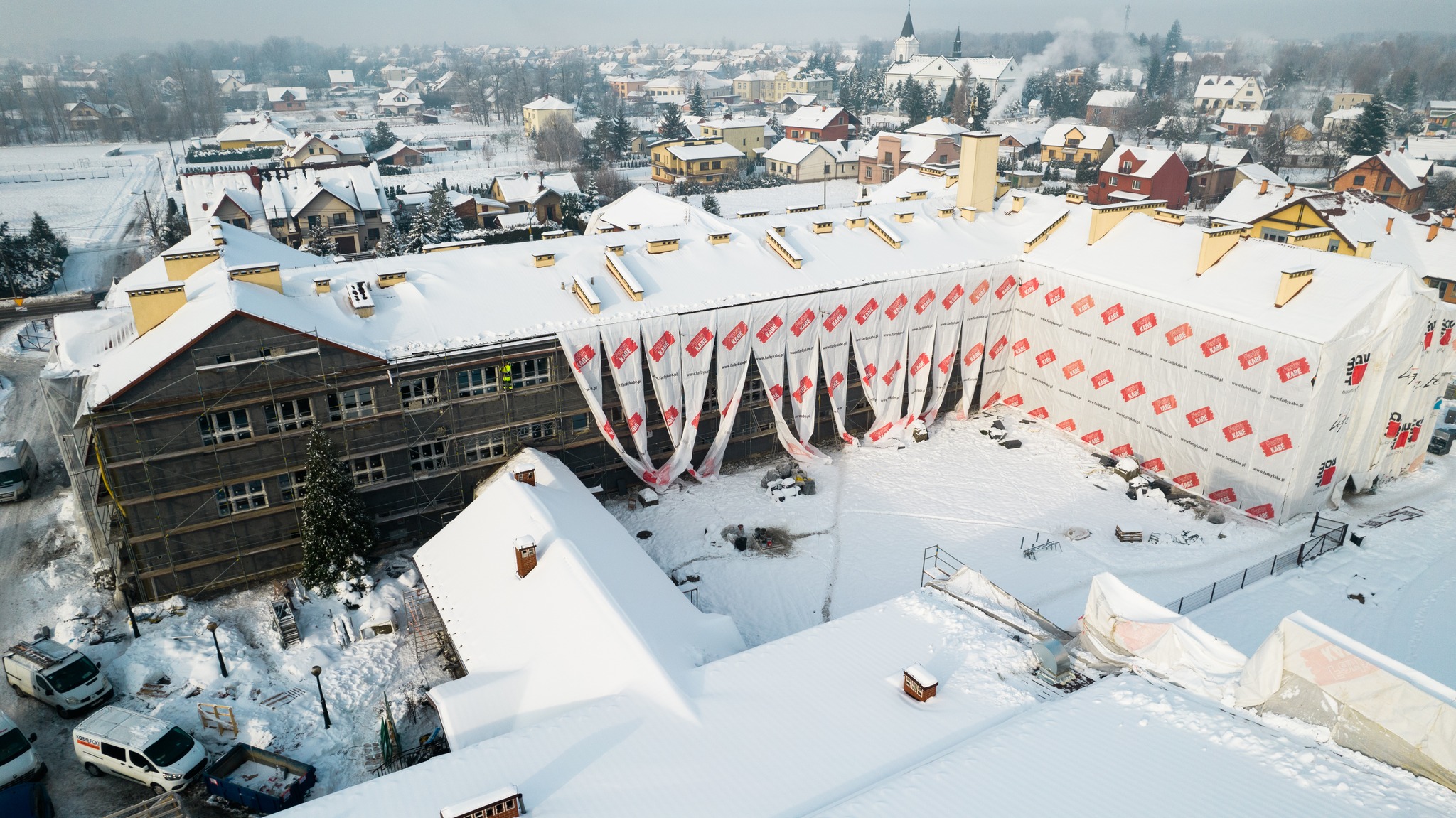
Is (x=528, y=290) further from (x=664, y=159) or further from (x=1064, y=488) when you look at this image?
(x=664, y=159)

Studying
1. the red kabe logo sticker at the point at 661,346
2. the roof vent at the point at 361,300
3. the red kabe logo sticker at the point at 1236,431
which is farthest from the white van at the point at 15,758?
the red kabe logo sticker at the point at 1236,431

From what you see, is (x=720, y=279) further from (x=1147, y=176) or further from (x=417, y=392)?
(x=1147, y=176)

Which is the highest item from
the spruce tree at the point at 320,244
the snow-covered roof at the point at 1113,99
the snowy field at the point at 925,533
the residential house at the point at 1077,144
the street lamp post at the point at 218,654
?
the snow-covered roof at the point at 1113,99

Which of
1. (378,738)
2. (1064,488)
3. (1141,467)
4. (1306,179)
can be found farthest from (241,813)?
(1306,179)

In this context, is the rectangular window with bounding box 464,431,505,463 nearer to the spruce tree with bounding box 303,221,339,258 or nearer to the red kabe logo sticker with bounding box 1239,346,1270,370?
the red kabe logo sticker with bounding box 1239,346,1270,370

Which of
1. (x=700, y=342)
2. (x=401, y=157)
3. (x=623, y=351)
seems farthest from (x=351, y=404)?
(x=401, y=157)

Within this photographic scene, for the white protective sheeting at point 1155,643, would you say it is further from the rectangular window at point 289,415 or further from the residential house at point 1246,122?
the residential house at point 1246,122
